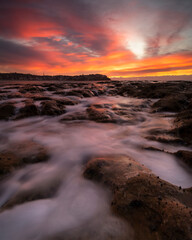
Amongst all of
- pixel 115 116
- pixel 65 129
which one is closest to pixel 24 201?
pixel 65 129

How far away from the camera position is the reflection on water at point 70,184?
1.28 m

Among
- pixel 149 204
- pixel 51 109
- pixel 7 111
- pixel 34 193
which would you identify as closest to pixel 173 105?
pixel 51 109

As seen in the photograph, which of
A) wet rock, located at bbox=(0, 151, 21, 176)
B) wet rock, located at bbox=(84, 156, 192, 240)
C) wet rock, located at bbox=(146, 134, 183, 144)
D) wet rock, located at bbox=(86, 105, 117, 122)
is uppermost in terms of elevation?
wet rock, located at bbox=(84, 156, 192, 240)

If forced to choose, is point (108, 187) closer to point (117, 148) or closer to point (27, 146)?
point (117, 148)

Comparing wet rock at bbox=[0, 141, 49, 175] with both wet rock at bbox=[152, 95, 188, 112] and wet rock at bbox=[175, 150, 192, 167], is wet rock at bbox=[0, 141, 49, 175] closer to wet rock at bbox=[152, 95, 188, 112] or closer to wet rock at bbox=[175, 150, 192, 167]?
wet rock at bbox=[175, 150, 192, 167]

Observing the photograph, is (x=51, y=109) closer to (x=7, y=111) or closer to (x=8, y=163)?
(x=7, y=111)

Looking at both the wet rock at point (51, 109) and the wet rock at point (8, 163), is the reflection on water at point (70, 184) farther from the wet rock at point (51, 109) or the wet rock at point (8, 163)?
the wet rock at point (51, 109)

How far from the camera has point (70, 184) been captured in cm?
196

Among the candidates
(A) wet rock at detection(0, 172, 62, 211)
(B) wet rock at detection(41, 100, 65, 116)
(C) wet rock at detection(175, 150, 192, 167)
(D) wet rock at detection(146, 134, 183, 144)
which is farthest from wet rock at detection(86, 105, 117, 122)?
(A) wet rock at detection(0, 172, 62, 211)

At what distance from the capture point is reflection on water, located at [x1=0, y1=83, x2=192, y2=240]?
4.18ft

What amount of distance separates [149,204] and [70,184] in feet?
3.65

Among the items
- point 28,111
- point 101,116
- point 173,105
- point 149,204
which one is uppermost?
point 149,204

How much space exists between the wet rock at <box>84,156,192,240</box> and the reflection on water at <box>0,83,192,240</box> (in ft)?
0.36

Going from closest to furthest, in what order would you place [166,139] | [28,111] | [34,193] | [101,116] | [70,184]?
[34,193] < [70,184] < [166,139] < [101,116] < [28,111]
